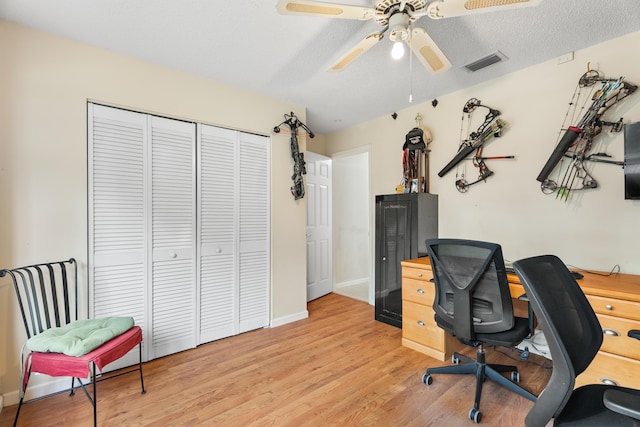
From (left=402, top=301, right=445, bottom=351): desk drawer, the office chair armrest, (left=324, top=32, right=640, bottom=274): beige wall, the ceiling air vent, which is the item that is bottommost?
(left=402, top=301, right=445, bottom=351): desk drawer

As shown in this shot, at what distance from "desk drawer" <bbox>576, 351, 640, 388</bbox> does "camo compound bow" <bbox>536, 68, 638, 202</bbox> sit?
1.22 meters

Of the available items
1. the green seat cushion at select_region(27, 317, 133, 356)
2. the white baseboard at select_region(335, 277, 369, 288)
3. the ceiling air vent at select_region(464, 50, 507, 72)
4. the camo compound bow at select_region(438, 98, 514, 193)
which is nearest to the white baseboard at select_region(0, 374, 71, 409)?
the green seat cushion at select_region(27, 317, 133, 356)

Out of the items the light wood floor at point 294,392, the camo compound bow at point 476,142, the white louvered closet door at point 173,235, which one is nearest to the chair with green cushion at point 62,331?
the light wood floor at point 294,392

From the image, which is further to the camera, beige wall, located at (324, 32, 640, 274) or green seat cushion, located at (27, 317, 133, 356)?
beige wall, located at (324, 32, 640, 274)

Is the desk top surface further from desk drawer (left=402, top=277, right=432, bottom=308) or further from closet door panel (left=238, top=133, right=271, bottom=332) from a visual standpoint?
closet door panel (left=238, top=133, right=271, bottom=332)

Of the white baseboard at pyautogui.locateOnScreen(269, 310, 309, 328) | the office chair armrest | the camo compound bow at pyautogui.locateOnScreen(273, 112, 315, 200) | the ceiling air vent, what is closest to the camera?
the office chair armrest

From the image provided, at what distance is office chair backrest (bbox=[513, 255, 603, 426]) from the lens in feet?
3.22

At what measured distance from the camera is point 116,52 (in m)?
2.24

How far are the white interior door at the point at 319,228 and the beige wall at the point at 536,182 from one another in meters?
1.49

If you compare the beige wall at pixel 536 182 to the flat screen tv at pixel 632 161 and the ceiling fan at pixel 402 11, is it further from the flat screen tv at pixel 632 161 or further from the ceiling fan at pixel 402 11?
the ceiling fan at pixel 402 11

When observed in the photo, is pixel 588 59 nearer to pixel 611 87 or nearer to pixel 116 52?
pixel 611 87

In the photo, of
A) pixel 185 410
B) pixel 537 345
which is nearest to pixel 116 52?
pixel 185 410

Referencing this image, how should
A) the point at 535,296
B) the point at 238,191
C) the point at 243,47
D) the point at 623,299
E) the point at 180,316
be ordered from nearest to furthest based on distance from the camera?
the point at 535,296 < the point at 623,299 < the point at 243,47 < the point at 180,316 < the point at 238,191

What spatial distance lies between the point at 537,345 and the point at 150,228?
3.52 m
